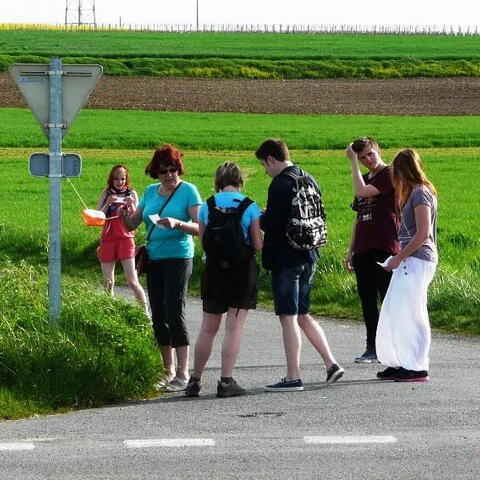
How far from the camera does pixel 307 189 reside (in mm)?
10430

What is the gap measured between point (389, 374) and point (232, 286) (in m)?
1.51

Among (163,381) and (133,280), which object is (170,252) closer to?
(163,381)

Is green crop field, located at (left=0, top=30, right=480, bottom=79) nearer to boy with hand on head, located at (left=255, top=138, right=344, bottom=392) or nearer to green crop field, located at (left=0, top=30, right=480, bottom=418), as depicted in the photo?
green crop field, located at (left=0, top=30, right=480, bottom=418)

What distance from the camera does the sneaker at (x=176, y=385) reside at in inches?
422

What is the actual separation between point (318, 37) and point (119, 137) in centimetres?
8258

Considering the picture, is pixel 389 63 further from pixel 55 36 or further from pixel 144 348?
pixel 144 348

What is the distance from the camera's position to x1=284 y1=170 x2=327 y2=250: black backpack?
34.0 feet

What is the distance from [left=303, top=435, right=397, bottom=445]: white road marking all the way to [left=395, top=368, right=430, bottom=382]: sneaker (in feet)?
7.28

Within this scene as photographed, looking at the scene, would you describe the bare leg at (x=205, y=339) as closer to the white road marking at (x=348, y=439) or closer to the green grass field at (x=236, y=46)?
the white road marking at (x=348, y=439)

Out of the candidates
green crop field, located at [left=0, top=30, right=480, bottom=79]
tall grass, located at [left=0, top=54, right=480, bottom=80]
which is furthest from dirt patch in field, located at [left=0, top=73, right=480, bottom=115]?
green crop field, located at [left=0, top=30, right=480, bottom=79]

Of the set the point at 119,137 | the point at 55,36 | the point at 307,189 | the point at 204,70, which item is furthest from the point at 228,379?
the point at 55,36

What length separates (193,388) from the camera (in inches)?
409

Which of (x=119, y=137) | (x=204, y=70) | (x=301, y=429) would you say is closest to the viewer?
(x=301, y=429)

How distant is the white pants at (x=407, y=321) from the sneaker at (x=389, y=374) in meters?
0.05
